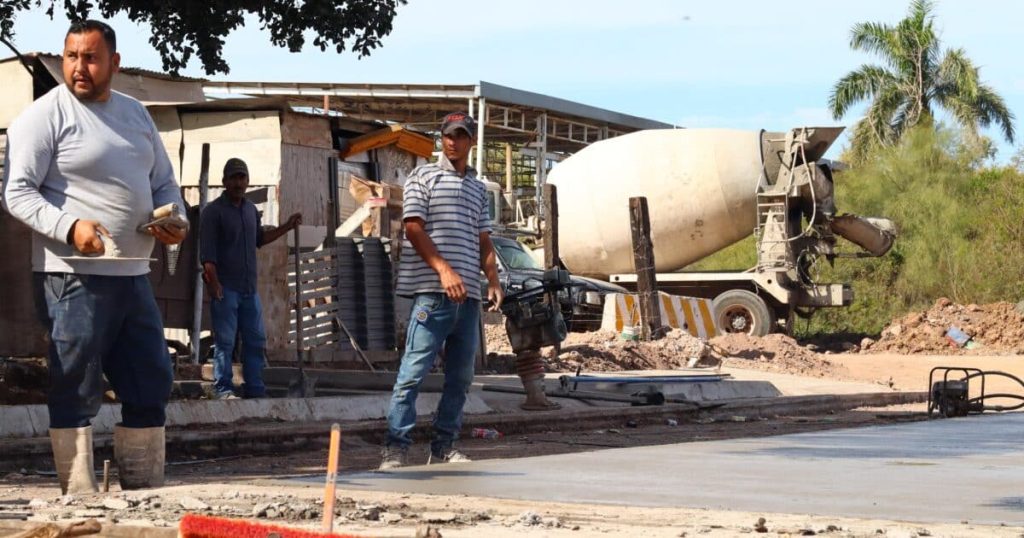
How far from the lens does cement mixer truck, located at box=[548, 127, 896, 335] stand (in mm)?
29906

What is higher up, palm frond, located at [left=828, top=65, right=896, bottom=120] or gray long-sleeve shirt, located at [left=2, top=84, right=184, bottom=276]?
palm frond, located at [left=828, top=65, right=896, bottom=120]

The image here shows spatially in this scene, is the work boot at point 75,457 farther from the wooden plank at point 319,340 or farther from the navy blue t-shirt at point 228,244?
the wooden plank at point 319,340

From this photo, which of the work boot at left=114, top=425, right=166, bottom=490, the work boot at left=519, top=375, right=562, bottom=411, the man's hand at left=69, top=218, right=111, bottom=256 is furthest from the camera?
the work boot at left=519, top=375, right=562, bottom=411

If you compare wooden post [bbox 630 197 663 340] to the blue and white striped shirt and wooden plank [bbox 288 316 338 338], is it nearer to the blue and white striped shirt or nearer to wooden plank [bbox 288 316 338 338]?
wooden plank [bbox 288 316 338 338]

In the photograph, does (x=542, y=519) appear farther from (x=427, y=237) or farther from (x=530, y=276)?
(x=530, y=276)

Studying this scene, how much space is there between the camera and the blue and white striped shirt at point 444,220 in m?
7.67

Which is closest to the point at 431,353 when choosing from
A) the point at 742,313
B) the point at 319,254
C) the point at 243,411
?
the point at 243,411

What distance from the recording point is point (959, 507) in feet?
17.8

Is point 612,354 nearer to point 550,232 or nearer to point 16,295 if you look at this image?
point 550,232

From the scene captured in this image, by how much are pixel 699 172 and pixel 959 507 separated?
25753 millimetres

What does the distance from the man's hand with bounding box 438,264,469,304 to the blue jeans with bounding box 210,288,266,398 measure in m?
4.07

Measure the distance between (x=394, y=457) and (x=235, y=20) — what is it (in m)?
5.71

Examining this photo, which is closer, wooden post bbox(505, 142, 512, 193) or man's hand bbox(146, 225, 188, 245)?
man's hand bbox(146, 225, 188, 245)

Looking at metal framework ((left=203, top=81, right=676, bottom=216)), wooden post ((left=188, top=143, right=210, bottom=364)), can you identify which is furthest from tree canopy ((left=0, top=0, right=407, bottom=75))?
metal framework ((left=203, top=81, right=676, bottom=216))
